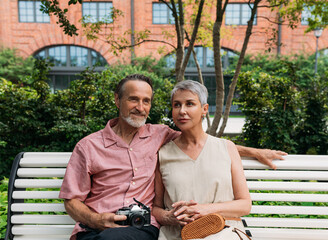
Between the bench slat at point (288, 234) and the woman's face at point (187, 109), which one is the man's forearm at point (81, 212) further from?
the bench slat at point (288, 234)

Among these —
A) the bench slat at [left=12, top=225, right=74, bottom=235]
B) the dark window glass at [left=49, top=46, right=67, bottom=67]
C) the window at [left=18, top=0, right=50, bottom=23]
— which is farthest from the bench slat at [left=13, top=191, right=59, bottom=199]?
the window at [left=18, top=0, right=50, bottom=23]

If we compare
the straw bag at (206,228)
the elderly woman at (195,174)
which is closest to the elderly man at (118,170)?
the elderly woman at (195,174)

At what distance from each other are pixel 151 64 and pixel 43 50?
8.97 metres

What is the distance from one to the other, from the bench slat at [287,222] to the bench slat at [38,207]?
150 centimetres

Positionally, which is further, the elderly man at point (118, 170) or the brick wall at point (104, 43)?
the brick wall at point (104, 43)

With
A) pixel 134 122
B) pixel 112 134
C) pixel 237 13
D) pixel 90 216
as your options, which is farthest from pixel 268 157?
pixel 237 13

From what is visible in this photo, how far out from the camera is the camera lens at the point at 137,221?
189 centimetres

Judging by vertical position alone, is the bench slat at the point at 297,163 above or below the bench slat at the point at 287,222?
above

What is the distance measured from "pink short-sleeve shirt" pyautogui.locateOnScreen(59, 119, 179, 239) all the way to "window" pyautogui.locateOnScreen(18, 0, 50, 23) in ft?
77.9

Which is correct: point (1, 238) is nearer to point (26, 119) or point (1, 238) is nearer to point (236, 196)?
point (236, 196)

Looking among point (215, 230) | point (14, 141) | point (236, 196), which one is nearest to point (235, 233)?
point (215, 230)

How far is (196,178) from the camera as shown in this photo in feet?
6.85

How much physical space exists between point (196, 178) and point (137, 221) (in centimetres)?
51

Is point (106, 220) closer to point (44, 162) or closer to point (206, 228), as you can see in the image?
point (206, 228)
